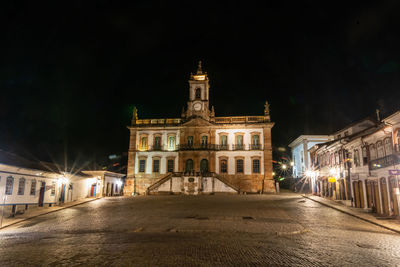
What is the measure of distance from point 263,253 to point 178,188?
103 feet

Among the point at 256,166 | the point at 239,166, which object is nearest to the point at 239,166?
the point at 239,166

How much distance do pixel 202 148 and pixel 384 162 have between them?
27.6 meters

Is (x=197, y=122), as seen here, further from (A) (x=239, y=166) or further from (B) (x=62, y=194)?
(B) (x=62, y=194)

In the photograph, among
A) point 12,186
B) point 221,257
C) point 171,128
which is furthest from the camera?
point 171,128

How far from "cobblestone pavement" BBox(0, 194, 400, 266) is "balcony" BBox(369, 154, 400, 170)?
16.4 ft

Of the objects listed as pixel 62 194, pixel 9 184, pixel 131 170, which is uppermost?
pixel 131 170

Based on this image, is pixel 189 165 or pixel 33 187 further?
pixel 189 165

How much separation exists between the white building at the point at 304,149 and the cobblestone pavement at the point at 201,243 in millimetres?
34784

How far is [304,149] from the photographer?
50.8 m

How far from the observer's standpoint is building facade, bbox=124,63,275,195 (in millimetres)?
43906

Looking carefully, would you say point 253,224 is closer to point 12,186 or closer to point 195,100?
point 12,186

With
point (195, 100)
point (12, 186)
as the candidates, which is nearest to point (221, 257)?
point (12, 186)

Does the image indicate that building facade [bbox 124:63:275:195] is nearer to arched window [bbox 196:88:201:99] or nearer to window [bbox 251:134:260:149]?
window [bbox 251:134:260:149]

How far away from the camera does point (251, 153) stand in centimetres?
4441
